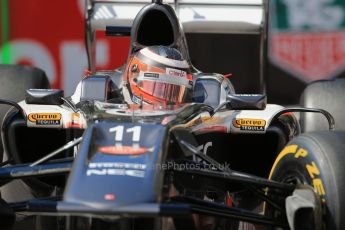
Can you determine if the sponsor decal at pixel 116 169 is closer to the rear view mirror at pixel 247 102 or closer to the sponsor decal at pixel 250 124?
the rear view mirror at pixel 247 102

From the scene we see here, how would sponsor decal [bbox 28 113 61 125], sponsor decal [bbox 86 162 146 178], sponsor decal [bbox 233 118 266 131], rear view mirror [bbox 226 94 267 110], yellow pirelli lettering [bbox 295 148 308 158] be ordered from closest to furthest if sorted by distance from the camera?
sponsor decal [bbox 86 162 146 178] < yellow pirelli lettering [bbox 295 148 308 158] < rear view mirror [bbox 226 94 267 110] < sponsor decal [bbox 233 118 266 131] < sponsor decal [bbox 28 113 61 125]

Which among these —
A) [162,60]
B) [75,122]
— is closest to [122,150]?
[75,122]

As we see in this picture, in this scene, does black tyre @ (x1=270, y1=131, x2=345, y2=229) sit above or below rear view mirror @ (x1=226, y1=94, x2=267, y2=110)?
below

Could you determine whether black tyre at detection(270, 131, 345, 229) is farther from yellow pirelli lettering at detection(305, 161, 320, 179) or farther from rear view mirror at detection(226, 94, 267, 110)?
rear view mirror at detection(226, 94, 267, 110)

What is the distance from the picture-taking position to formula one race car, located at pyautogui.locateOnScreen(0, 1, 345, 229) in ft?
9.93

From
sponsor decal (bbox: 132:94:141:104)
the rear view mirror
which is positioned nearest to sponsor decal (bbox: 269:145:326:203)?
the rear view mirror

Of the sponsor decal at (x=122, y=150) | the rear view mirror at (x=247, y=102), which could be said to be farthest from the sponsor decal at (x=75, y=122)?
the sponsor decal at (x=122, y=150)

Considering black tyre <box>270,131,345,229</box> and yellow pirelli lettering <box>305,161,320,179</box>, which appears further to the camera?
yellow pirelli lettering <box>305,161,320,179</box>

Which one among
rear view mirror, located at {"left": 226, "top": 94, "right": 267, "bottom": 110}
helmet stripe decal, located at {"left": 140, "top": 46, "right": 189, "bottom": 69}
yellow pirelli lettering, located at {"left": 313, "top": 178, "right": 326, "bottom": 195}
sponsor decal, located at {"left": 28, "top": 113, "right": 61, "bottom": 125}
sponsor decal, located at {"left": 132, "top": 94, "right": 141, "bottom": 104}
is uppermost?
helmet stripe decal, located at {"left": 140, "top": 46, "right": 189, "bottom": 69}

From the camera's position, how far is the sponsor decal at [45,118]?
14.4 ft

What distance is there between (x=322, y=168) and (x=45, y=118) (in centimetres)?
177

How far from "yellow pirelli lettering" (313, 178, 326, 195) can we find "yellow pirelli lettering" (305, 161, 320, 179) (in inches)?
1.1

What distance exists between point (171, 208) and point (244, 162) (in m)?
1.83

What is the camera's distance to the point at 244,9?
616 centimetres
